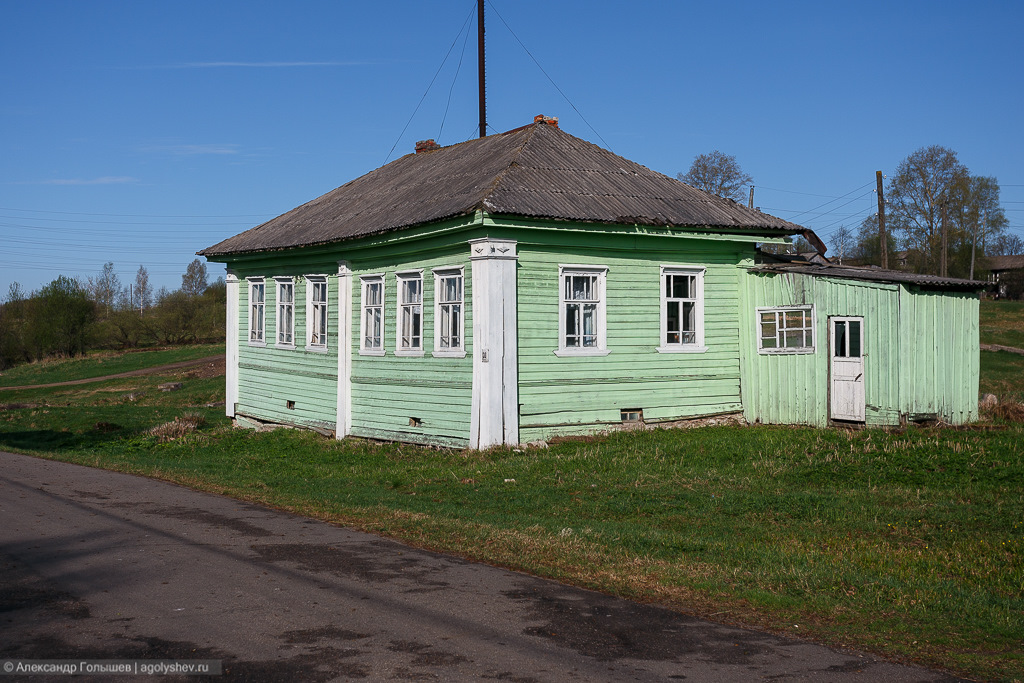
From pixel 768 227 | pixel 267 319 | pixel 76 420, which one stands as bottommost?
pixel 76 420

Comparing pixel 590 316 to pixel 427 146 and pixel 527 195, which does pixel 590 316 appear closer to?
pixel 527 195

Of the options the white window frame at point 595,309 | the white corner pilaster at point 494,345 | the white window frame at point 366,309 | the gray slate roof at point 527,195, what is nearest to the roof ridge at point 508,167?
the gray slate roof at point 527,195

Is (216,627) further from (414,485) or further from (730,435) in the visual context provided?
(730,435)

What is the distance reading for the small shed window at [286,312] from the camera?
2081 centimetres

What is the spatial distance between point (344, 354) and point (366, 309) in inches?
42.9

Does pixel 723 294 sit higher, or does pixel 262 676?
pixel 723 294

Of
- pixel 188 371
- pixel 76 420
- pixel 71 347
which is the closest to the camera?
pixel 76 420

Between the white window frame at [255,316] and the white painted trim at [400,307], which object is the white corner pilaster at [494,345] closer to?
the white painted trim at [400,307]

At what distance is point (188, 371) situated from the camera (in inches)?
1688

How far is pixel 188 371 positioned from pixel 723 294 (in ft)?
106

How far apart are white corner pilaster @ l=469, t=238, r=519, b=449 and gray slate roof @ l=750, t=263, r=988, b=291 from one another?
5.34m

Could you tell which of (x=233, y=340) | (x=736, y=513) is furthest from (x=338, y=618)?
(x=233, y=340)

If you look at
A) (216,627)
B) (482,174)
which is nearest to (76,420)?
(482,174)

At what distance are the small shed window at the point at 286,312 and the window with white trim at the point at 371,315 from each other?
328cm
